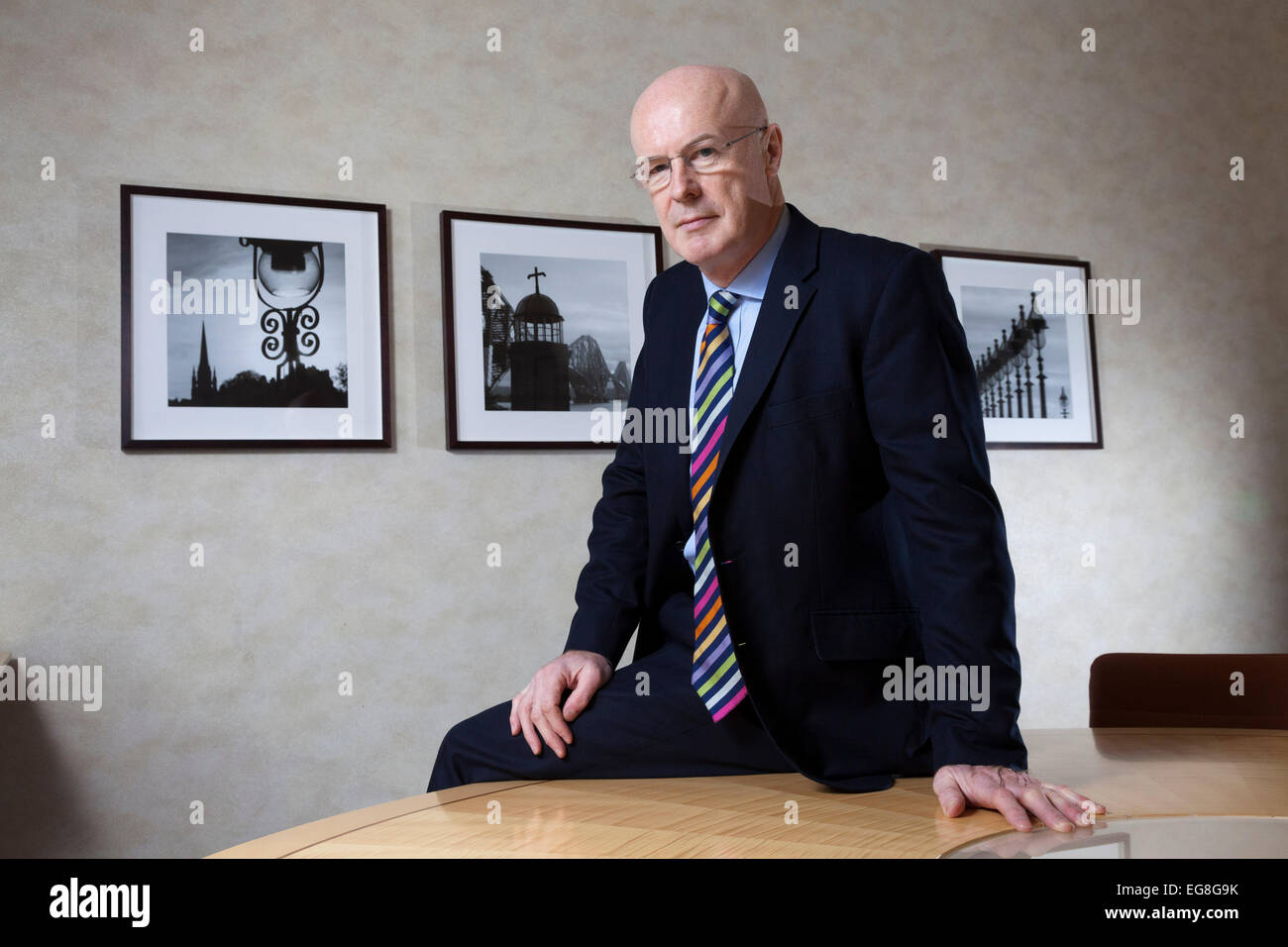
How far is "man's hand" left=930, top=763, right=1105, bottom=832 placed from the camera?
3.71ft

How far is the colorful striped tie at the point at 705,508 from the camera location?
152 cm

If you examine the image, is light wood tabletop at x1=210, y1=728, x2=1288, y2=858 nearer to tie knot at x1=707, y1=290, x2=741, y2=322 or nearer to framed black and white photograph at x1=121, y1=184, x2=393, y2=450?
tie knot at x1=707, y1=290, x2=741, y2=322

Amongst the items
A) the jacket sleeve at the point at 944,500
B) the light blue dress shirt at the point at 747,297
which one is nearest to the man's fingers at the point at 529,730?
the light blue dress shirt at the point at 747,297

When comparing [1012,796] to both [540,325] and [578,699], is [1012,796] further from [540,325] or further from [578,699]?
[540,325]

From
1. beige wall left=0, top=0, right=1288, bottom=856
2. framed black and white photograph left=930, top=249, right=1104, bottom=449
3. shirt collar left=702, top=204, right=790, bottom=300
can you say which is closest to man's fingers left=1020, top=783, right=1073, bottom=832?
shirt collar left=702, top=204, right=790, bottom=300

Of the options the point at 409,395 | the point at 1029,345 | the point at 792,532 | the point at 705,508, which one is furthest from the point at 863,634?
the point at 1029,345

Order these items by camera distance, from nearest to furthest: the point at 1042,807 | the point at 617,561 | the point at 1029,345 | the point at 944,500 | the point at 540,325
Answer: the point at 1042,807
the point at 944,500
the point at 617,561
the point at 540,325
the point at 1029,345

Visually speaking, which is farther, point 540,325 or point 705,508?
point 540,325

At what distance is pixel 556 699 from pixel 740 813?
0.44 m

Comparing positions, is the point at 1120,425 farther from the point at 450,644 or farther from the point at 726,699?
the point at 726,699

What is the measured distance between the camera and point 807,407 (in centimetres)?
154

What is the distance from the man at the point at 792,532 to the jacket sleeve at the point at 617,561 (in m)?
0.04

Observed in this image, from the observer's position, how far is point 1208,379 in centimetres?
442
